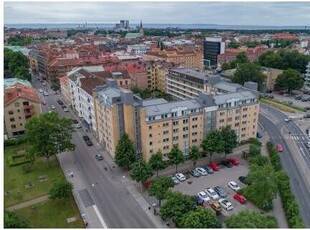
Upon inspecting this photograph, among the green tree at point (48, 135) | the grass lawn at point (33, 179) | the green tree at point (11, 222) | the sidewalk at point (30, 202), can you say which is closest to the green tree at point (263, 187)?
the green tree at point (11, 222)

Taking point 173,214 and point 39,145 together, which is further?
point 39,145

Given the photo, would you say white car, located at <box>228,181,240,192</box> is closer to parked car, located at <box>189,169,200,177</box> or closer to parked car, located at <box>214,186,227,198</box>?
parked car, located at <box>214,186,227,198</box>

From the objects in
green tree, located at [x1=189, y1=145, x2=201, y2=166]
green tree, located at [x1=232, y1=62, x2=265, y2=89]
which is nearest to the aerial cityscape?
green tree, located at [x1=189, y1=145, x2=201, y2=166]

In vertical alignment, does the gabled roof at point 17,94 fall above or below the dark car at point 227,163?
above

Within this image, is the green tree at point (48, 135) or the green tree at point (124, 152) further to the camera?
the green tree at point (48, 135)

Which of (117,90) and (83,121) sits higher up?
(117,90)

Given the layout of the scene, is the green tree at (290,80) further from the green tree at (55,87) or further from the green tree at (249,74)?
the green tree at (55,87)

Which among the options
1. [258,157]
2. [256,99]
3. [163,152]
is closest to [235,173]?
[258,157]

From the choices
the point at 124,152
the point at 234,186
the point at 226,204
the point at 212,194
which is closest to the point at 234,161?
the point at 234,186

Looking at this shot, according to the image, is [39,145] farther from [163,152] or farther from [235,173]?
[235,173]
